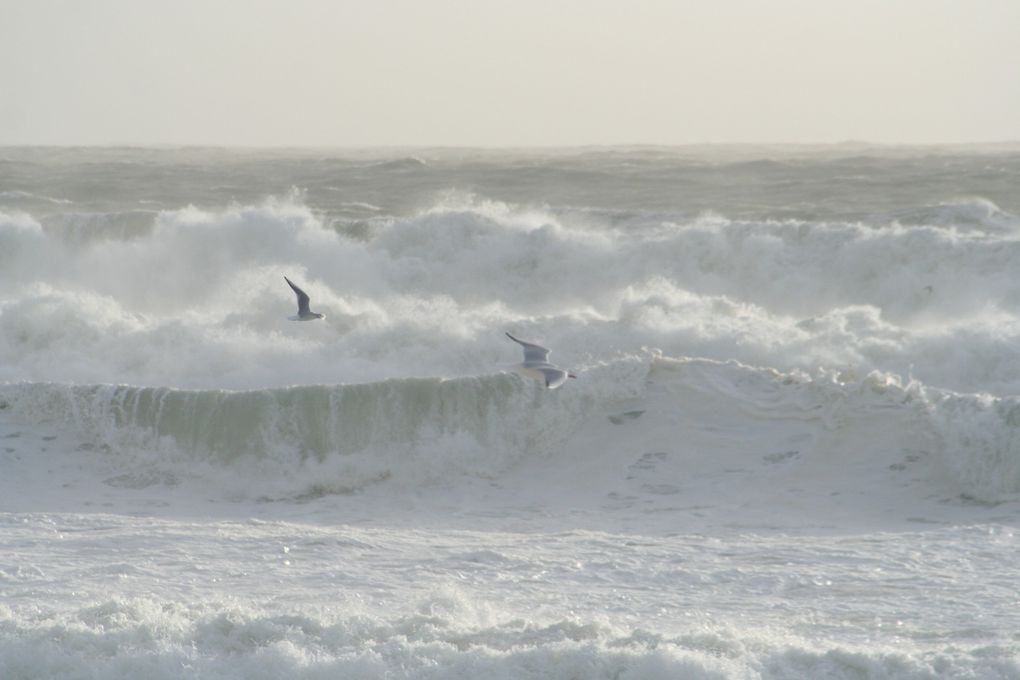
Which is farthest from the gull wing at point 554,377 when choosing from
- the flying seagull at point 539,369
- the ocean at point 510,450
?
the ocean at point 510,450

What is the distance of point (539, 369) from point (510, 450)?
3.08 m

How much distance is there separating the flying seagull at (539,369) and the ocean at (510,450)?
1.15 metres

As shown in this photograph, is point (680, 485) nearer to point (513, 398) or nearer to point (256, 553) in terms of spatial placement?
point (513, 398)

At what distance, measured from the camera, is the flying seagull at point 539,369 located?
8469mm

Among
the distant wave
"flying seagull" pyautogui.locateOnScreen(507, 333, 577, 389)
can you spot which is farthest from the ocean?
"flying seagull" pyautogui.locateOnScreen(507, 333, 577, 389)

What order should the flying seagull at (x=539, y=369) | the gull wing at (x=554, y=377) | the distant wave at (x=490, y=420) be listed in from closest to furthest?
the gull wing at (x=554, y=377) < the flying seagull at (x=539, y=369) < the distant wave at (x=490, y=420)

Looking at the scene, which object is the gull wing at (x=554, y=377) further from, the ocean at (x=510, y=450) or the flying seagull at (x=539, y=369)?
the ocean at (x=510, y=450)

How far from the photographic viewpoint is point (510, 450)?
38.9 feet

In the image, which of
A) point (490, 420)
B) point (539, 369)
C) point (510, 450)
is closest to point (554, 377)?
point (539, 369)

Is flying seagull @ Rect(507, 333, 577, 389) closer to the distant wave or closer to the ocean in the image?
the ocean

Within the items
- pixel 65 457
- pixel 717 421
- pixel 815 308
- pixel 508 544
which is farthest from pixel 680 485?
pixel 815 308

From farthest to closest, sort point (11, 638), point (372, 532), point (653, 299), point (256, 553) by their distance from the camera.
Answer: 1. point (653, 299)
2. point (372, 532)
3. point (256, 553)
4. point (11, 638)

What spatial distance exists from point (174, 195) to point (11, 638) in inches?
971

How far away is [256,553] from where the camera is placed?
885 cm
